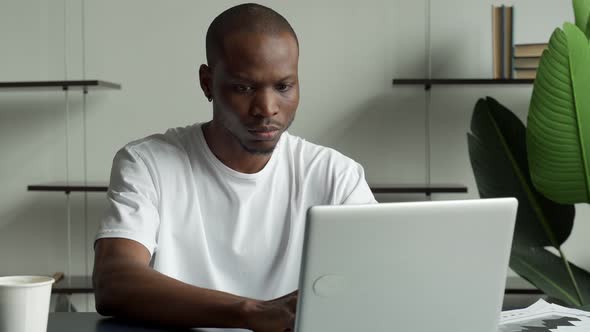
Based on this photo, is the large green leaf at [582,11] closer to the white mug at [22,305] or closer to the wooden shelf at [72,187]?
the wooden shelf at [72,187]

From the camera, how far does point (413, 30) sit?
2963mm

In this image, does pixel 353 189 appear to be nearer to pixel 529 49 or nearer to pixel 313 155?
pixel 313 155

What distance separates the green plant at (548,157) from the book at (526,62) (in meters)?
0.18

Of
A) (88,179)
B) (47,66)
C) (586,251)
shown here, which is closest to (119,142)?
(88,179)

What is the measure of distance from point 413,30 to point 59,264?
1662 millimetres

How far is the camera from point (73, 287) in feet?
9.29

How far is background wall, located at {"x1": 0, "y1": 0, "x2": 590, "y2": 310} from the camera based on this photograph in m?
2.96

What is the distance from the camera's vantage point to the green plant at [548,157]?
2309 millimetres

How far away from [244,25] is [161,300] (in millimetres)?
558

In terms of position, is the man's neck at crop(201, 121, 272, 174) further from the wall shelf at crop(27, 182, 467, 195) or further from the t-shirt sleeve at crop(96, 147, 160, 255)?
the wall shelf at crop(27, 182, 467, 195)

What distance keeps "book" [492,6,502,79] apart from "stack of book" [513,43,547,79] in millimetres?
55

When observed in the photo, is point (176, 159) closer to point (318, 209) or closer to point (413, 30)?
point (318, 209)

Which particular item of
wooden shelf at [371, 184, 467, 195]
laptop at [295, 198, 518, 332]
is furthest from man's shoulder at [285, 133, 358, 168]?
wooden shelf at [371, 184, 467, 195]

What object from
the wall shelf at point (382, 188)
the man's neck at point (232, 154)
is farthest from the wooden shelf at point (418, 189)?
the man's neck at point (232, 154)
